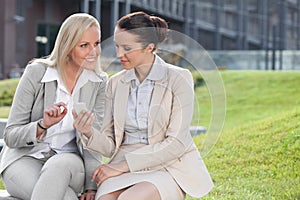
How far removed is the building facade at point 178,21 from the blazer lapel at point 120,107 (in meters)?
17.4

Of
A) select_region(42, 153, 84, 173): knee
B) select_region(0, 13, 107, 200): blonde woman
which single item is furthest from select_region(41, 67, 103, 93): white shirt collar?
select_region(42, 153, 84, 173): knee

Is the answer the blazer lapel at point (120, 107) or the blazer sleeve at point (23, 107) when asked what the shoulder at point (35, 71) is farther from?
the blazer lapel at point (120, 107)

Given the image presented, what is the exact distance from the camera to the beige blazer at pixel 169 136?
141 inches

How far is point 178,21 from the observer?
28969 millimetres

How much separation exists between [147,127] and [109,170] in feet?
0.99

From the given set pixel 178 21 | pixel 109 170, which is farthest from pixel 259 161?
pixel 178 21

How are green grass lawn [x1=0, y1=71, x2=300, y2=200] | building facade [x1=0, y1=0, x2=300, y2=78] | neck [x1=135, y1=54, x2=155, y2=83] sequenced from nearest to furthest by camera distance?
neck [x1=135, y1=54, x2=155, y2=83], green grass lawn [x1=0, y1=71, x2=300, y2=200], building facade [x1=0, y1=0, x2=300, y2=78]

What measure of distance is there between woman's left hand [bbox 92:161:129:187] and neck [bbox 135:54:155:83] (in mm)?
473

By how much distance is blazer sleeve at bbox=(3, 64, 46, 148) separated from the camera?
3831 mm

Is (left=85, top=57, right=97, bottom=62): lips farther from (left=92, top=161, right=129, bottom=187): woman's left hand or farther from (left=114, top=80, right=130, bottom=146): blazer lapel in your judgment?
(left=92, top=161, right=129, bottom=187): woman's left hand

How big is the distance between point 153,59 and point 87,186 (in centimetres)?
80

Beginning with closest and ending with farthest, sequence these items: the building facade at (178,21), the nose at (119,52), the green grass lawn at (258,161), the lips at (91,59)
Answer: the nose at (119,52)
the lips at (91,59)
the green grass lawn at (258,161)
the building facade at (178,21)

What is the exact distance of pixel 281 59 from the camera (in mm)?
22375

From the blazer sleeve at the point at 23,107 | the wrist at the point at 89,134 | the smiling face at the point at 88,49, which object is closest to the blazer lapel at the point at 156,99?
the wrist at the point at 89,134
